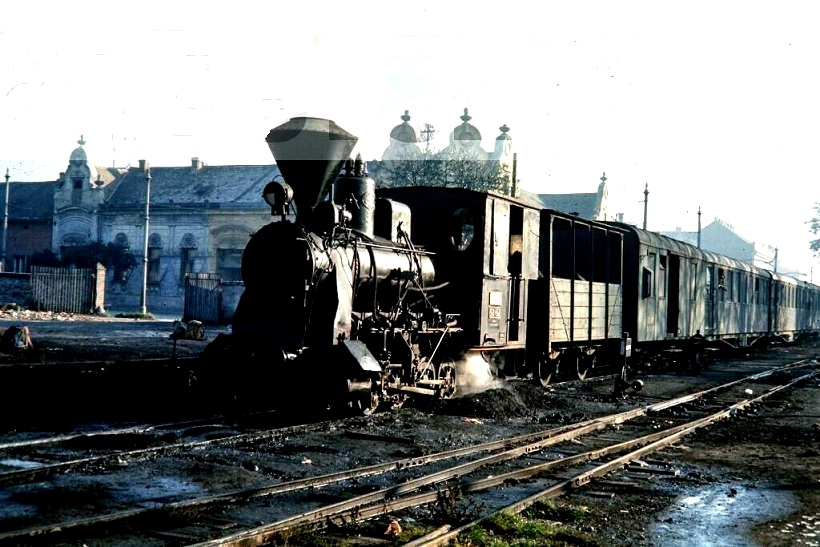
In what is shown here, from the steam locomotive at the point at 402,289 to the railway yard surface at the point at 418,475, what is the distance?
69 centimetres

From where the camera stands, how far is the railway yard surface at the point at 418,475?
17.8 feet

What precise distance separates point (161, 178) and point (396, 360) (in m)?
44.9

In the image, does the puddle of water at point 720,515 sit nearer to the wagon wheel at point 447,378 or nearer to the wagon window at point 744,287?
the wagon wheel at point 447,378

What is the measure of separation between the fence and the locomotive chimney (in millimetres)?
23938

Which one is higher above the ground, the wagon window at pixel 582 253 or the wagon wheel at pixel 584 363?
the wagon window at pixel 582 253

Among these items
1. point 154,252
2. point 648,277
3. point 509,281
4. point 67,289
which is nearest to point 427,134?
point 154,252

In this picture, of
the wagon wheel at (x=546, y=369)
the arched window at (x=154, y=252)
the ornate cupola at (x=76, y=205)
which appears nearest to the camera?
the wagon wheel at (x=546, y=369)

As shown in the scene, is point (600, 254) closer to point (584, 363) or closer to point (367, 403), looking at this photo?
point (584, 363)

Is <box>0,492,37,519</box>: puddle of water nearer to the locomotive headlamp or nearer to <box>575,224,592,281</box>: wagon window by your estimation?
the locomotive headlamp

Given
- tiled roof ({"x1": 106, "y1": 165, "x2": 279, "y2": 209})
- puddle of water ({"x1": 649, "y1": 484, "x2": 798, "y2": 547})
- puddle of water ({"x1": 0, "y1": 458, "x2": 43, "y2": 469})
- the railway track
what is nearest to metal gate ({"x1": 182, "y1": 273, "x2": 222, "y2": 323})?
tiled roof ({"x1": 106, "y1": 165, "x2": 279, "y2": 209})

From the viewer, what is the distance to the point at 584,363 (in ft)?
57.6

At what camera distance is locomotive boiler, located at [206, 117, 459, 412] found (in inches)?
381

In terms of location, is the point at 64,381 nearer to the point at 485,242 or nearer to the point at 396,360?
the point at 396,360

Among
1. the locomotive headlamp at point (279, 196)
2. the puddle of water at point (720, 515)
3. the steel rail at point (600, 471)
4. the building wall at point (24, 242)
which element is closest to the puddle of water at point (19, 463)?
the steel rail at point (600, 471)
